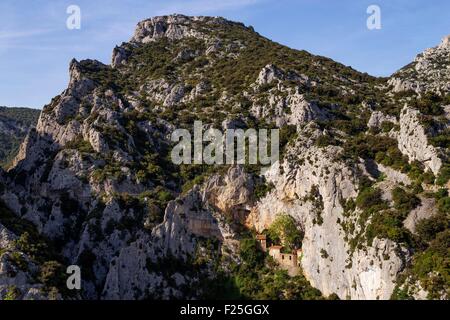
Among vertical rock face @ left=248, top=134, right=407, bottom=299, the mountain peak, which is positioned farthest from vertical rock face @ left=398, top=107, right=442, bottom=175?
the mountain peak

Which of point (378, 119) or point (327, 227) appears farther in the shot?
point (378, 119)

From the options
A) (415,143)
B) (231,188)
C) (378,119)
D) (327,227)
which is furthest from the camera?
(378,119)

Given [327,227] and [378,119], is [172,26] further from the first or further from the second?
[327,227]

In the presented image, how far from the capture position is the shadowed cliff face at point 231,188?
62094 millimetres

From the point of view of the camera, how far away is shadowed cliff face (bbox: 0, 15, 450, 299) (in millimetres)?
62094

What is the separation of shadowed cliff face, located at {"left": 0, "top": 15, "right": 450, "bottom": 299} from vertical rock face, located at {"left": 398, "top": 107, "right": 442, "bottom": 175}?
7.0 inches

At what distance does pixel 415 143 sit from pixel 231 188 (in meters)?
23.9

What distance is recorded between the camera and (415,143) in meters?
69.8

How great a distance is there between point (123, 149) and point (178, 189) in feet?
36.3

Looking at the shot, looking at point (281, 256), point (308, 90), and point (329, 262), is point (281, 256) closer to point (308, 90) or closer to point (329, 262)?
point (329, 262)

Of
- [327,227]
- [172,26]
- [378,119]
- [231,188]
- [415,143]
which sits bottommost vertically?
[327,227]

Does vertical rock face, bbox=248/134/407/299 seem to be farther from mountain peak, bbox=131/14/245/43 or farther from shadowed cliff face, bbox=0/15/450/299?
mountain peak, bbox=131/14/245/43

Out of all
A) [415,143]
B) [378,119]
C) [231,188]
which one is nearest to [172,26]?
[378,119]
